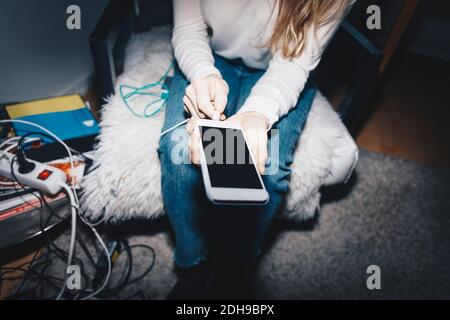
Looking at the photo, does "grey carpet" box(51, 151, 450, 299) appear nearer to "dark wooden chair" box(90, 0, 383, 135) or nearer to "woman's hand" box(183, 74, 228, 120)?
"dark wooden chair" box(90, 0, 383, 135)

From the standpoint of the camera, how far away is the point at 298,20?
0.78m

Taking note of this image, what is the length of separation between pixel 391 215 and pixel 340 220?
22 cm

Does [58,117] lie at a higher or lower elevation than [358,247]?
higher

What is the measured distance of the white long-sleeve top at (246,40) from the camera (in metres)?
0.79

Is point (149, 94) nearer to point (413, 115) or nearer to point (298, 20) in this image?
point (298, 20)

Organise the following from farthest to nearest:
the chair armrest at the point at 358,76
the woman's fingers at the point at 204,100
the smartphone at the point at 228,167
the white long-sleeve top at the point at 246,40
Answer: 1. the chair armrest at the point at 358,76
2. the white long-sleeve top at the point at 246,40
3. the woman's fingers at the point at 204,100
4. the smartphone at the point at 228,167

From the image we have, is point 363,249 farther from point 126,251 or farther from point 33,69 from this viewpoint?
point 33,69

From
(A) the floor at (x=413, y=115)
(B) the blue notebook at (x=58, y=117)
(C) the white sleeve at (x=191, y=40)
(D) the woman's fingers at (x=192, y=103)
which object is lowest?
(A) the floor at (x=413, y=115)

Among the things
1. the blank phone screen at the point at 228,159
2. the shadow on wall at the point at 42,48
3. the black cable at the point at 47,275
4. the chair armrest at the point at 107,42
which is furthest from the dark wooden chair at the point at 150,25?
the blank phone screen at the point at 228,159

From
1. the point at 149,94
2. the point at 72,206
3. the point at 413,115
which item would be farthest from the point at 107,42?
the point at 413,115

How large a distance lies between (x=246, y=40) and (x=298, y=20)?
15cm

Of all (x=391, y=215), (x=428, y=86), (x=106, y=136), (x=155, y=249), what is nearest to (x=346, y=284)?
(x=391, y=215)

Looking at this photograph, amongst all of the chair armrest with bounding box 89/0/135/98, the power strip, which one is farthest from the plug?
the chair armrest with bounding box 89/0/135/98

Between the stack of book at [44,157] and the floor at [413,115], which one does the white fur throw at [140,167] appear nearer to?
the stack of book at [44,157]
